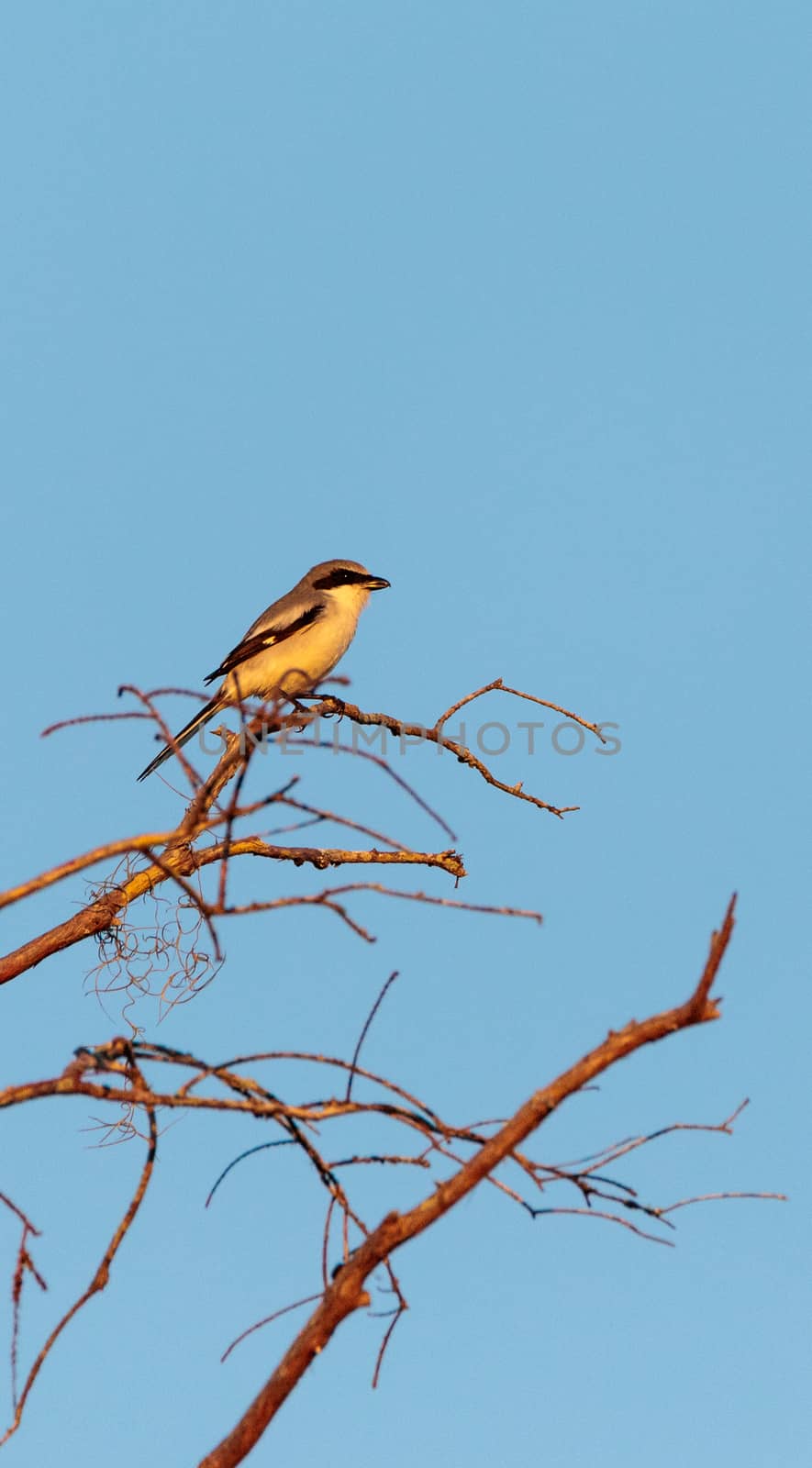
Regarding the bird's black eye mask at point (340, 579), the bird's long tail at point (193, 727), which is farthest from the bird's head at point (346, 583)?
the bird's long tail at point (193, 727)

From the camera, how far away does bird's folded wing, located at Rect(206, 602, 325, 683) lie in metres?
8.75

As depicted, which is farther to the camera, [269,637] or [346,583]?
[346,583]

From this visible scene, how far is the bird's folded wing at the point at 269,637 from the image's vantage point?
28.7 ft

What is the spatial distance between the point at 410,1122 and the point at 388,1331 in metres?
0.45

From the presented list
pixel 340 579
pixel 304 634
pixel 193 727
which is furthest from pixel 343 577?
pixel 193 727

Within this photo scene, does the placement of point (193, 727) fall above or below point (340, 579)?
below

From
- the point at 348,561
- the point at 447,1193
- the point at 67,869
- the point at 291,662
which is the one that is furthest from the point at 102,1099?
the point at 348,561

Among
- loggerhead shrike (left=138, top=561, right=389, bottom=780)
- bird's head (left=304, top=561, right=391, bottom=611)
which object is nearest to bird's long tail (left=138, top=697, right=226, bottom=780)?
loggerhead shrike (left=138, top=561, right=389, bottom=780)

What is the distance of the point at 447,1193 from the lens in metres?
2.54

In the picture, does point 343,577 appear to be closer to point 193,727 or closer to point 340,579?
point 340,579

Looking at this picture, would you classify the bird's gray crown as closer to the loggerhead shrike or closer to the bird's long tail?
the loggerhead shrike

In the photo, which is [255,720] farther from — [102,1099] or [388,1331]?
[388,1331]

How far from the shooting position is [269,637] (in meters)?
8.84

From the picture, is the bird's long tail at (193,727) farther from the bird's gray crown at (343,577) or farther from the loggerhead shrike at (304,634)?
the bird's gray crown at (343,577)
